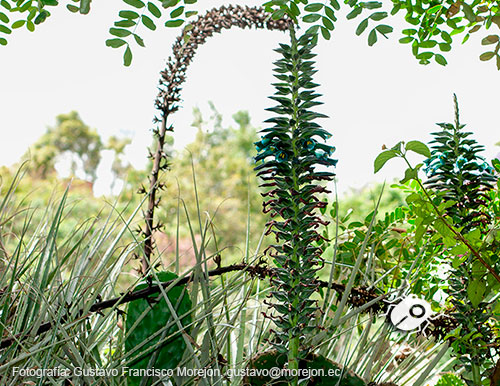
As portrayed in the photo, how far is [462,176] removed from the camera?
112 cm

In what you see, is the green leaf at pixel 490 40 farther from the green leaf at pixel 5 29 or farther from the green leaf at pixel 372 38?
the green leaf at pixel 5 29

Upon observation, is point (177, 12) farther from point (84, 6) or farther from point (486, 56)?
point (486, 56)

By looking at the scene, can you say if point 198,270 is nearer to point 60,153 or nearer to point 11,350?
point 11,350

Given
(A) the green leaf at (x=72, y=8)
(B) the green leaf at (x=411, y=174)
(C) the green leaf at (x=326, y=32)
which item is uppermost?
(A) the green leaf at (x=72, y=8)

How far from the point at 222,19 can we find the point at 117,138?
19.3 m

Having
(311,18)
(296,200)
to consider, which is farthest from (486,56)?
(296,200)

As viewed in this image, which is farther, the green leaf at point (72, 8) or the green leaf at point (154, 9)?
the green leaf at point (72, 8)

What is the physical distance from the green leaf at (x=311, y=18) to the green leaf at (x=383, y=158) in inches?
19.7

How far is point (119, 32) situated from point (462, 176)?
3.24 ft

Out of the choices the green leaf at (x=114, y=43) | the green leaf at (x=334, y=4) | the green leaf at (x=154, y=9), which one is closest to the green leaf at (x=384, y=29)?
the green leaf at (x=334, y=4)

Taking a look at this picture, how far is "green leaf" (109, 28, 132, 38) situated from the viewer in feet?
4.37

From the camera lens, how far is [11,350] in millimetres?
1102

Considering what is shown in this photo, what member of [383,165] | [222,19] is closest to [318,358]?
[383,165]

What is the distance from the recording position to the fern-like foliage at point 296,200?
89 cm
